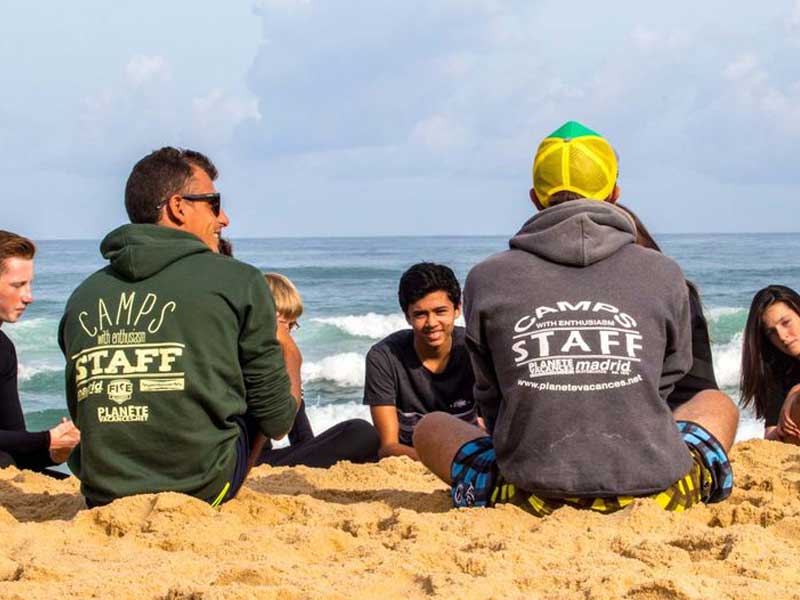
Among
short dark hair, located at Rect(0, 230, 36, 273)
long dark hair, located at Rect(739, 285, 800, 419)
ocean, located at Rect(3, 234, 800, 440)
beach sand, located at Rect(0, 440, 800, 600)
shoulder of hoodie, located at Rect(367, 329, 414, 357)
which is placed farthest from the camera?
ocean, located at Rect(3, 234, 800, 440)

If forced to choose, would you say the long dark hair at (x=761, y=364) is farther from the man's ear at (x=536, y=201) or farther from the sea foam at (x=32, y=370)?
the sea foam at (x=32, y=370)

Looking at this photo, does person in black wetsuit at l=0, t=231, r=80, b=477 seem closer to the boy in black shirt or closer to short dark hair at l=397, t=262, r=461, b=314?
the boy in black shirt

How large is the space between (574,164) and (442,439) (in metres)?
1.18

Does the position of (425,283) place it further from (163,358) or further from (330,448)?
(163,358)

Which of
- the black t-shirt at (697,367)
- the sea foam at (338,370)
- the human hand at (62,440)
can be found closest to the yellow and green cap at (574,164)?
the black t-shirt at (697,367)

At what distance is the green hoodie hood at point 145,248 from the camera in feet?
12.3

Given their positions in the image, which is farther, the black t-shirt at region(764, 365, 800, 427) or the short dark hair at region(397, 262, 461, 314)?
the black t-shirt at region(764, 365, 800, 427)

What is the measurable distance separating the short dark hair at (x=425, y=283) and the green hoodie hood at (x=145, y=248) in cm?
208

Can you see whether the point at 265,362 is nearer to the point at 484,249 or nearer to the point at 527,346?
the point at 527,346

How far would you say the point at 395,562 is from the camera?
314cm

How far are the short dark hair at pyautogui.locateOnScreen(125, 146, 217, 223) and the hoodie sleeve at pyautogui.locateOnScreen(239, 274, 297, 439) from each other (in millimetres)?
469

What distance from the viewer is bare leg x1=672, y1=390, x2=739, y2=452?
3.90 m

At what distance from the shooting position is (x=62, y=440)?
569 centimetres

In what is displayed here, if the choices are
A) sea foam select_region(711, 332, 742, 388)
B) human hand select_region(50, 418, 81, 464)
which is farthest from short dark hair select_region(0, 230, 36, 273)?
sea foam select_region(711, 332, 742, 388)
